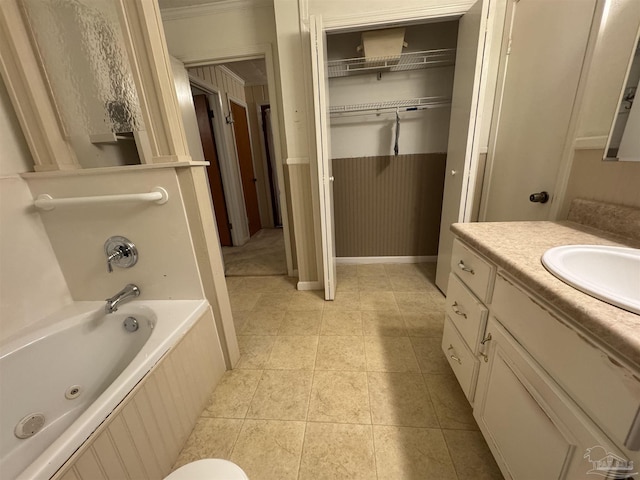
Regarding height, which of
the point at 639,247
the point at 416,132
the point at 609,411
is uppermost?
the point at 416,132

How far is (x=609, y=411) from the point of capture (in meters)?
0.47

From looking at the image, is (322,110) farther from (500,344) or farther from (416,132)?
(500,344)

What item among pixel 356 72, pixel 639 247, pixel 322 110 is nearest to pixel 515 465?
pixel 639 247

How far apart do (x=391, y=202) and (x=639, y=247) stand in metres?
1.79

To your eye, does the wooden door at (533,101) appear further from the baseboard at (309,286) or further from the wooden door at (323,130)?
the baseboard at (309,286)

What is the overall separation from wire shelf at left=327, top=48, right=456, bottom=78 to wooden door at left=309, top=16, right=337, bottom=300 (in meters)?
0.50

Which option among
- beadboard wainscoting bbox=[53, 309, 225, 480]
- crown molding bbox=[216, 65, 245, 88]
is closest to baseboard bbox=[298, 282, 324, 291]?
beadboard wainscoting bbox=[53, 309, 225, 480]

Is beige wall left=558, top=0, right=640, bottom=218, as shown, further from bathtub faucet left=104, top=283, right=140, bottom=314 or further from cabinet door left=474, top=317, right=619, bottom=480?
bathtub faucet left=104, top=283, right=140, bottom=314

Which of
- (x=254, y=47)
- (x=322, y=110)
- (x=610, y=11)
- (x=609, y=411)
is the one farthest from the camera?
(x=254, y=47)

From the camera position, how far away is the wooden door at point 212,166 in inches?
119

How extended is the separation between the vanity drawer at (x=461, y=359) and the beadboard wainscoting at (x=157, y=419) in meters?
1.23

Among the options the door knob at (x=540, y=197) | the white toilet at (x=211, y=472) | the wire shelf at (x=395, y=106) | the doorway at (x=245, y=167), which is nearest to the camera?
the white toilet at (x=211, y=472)

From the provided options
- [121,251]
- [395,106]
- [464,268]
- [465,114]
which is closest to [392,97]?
[395,106]

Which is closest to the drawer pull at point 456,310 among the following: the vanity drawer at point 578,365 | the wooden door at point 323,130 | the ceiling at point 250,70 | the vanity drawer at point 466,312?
the vanity drawer at point 466,312
